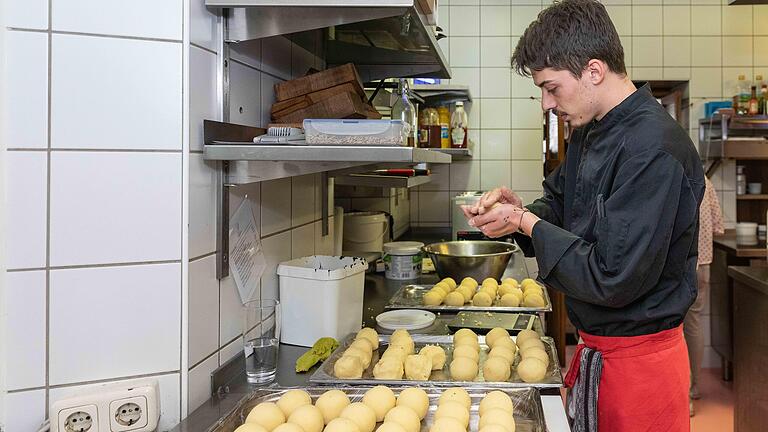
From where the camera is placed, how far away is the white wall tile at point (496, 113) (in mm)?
4461

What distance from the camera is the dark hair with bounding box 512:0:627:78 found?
4.12 ft

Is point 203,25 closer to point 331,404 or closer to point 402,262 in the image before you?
point 331,404

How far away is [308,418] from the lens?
3.20ft

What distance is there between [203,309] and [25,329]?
0.29 metres

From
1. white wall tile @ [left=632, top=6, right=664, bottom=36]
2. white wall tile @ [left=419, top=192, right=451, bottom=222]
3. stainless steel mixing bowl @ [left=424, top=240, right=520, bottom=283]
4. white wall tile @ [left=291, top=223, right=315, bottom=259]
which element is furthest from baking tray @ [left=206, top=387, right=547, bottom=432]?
white wall tile @ [left=632, top=6, right=664, bottom=36]

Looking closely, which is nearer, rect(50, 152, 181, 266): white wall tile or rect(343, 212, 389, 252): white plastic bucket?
rect(50, 152, 181, 266): white wall tile

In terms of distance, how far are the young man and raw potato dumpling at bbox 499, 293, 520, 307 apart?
378 millimetres

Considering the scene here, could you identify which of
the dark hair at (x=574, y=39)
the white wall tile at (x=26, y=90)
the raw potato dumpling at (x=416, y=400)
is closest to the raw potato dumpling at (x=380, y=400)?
the raw potato dumpling at (x=416, y=400)

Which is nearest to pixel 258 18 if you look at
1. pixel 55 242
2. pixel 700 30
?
pixel 55 242

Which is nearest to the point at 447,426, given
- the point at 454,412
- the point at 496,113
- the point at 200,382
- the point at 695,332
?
the point at 454,412

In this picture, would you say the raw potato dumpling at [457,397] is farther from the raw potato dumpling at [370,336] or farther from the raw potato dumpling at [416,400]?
the raw potato dumpling at [370,336]

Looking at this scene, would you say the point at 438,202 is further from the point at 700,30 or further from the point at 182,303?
the point at 182,303

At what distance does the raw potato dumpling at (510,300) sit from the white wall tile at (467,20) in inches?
120

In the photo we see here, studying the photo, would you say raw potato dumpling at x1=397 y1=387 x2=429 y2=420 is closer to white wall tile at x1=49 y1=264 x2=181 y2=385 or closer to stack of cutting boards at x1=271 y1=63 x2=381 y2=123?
white wall tile at x1=49 y1=264 x2=181 y2=385
